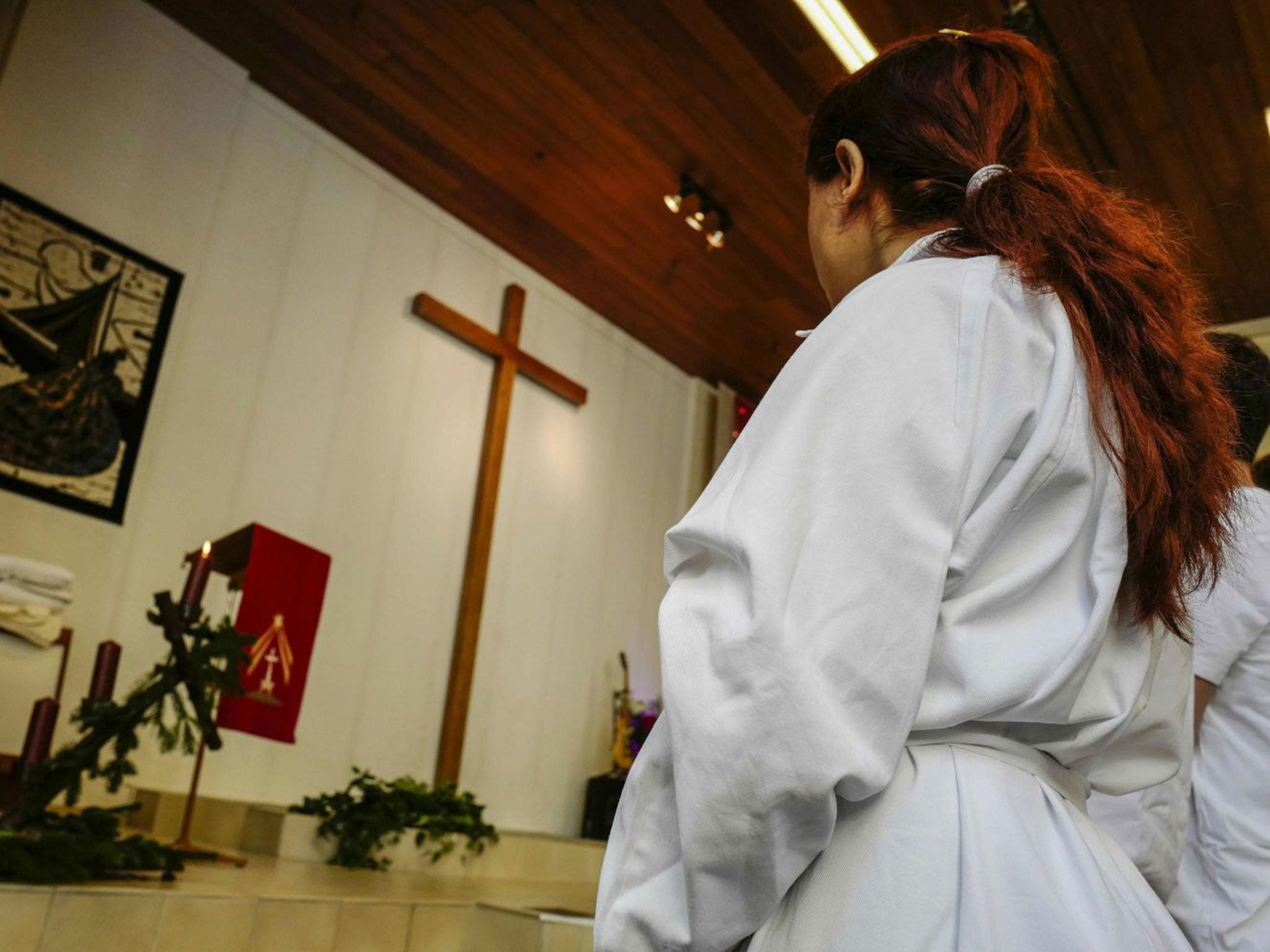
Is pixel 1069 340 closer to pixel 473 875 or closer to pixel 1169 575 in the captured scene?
pixel 1169 575

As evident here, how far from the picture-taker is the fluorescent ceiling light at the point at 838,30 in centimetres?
414

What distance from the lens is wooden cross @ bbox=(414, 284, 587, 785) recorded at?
17.8 ft

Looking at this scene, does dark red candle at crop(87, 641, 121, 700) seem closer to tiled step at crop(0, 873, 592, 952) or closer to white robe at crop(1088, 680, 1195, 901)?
tiled step at crop(0, 873, 592, 952)

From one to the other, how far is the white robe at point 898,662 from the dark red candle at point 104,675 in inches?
99.3

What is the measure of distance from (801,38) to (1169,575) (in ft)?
13.4

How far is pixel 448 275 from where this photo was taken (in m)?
5.92

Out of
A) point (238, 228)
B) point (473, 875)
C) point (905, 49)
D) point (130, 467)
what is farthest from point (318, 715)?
point (905, 49)

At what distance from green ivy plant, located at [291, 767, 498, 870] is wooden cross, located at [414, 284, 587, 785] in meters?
0.52

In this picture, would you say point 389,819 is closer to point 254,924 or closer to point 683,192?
point 254,924

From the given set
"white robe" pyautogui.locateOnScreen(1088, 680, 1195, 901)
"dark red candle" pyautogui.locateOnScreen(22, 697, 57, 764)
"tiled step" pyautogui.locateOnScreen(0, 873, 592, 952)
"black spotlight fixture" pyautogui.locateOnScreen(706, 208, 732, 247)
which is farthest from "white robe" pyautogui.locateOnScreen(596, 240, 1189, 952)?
"black spotlight fixture" pyautogui.locateOnScreen(706, 208, 732, 247)

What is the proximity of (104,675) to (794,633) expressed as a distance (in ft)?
8.80

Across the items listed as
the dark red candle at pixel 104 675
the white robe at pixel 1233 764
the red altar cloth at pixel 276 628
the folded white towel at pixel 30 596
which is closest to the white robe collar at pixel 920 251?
the white robe at pixel 1233 764

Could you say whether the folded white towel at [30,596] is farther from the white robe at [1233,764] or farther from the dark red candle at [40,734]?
the white robe at [1233,764]

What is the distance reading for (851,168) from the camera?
100cm
